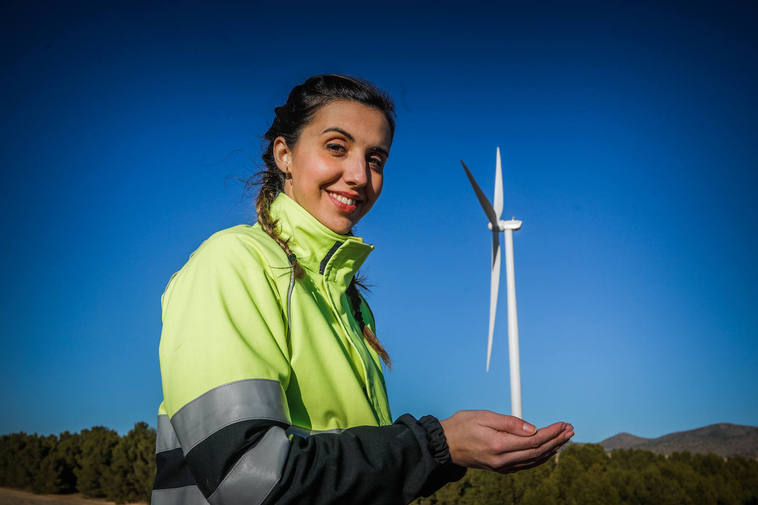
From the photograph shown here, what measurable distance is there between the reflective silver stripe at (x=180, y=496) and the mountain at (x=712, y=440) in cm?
7196

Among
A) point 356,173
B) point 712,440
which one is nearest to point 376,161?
point 356,173

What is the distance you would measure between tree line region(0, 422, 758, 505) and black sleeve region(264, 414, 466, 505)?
52.2 feet

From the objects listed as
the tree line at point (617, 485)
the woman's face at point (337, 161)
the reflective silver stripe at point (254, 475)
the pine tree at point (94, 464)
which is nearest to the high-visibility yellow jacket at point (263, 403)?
the reflective silver stripe at point (254, 475)

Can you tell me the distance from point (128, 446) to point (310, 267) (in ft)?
84.6

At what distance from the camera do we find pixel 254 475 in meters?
1.71

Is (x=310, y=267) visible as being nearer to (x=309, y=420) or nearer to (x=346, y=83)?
(x=309, y=420)

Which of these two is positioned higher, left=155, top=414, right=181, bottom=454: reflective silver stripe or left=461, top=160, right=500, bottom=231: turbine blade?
left=461, top=160, right=500, bottom=231: turbine blade

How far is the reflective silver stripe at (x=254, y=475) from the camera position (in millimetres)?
1703

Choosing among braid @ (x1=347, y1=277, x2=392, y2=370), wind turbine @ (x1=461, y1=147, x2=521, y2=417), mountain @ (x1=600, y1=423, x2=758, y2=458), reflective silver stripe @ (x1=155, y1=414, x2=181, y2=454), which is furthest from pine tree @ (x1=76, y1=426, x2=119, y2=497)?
mountain @ (x1=600, y1=423, x2=758, y2=458)

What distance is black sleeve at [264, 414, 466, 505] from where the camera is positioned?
1.74m

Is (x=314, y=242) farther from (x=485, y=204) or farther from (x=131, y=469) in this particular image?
(x=131, y=469)

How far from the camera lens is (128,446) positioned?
80.8ft

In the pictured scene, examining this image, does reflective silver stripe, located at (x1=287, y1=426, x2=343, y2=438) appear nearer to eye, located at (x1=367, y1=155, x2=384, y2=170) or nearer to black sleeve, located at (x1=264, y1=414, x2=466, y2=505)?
black sleeve, located at (x1=264, y1=414, x2=466, y2=505)

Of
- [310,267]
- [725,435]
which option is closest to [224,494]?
[310,267]
